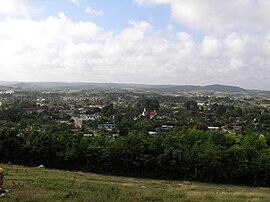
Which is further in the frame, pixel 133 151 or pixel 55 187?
pixel 133 151

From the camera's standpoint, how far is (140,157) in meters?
40.0

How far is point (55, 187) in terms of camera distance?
52.7 feet

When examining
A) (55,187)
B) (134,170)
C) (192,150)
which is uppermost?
(55,187)

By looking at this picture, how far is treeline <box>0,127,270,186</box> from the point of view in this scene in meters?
38.9

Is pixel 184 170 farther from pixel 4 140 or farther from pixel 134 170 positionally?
pixel 4 140

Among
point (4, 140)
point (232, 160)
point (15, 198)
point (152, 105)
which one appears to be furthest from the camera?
point (152, 105)

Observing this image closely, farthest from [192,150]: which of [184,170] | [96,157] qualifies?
[96,157]

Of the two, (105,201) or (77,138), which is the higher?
(105,201)

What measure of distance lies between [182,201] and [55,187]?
19.2 feet

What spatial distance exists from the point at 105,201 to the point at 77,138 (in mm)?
30684

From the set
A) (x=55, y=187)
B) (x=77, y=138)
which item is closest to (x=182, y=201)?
(x=55, y=187)

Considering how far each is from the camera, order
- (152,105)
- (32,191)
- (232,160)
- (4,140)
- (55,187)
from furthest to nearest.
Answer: (152,105) < (4,140) < (232,160) < (55,187) < (32,191)

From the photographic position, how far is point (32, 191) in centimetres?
1416

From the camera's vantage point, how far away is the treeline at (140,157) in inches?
1532
